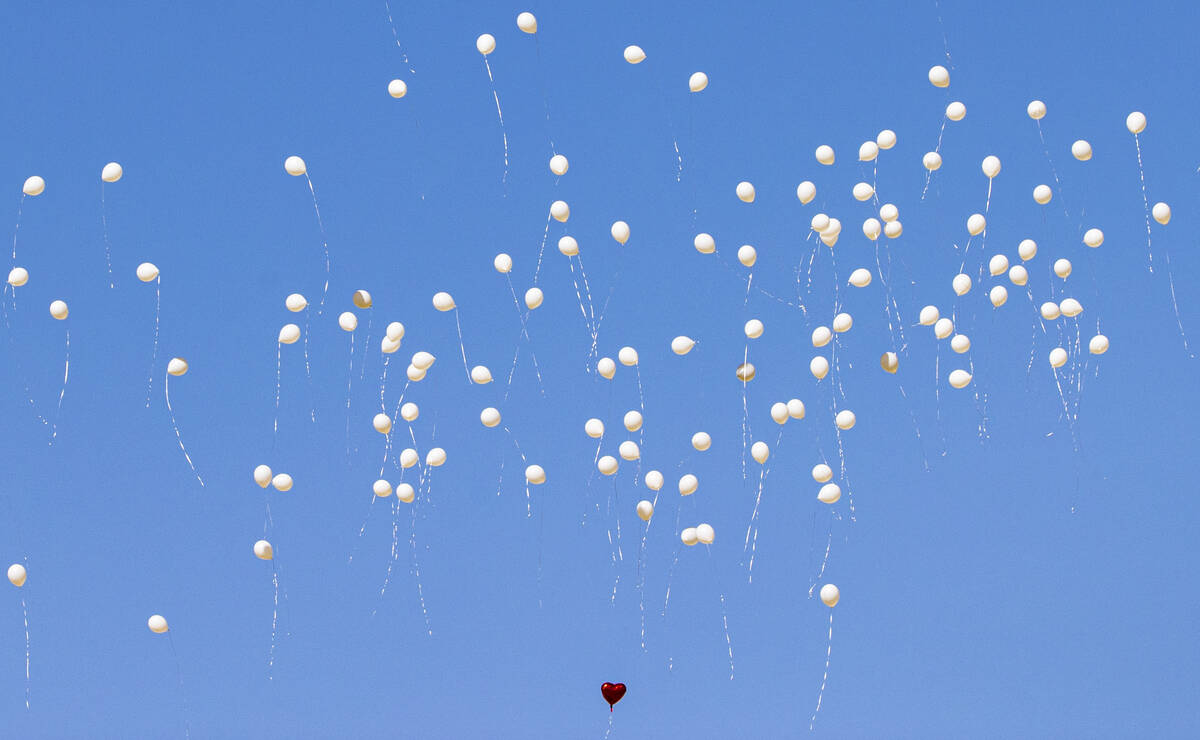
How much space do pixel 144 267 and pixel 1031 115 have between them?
6.38m

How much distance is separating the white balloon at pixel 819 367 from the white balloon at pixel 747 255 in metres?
0.86

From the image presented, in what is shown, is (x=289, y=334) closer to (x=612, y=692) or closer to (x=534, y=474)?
(x=534, y=474)

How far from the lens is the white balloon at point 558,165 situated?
45.0ft

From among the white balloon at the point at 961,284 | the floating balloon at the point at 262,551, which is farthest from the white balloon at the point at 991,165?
the floating balloon at the point at 262,551

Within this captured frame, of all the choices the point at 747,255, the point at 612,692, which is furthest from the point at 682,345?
the point at 612,692

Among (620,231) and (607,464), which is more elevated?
(620,231)

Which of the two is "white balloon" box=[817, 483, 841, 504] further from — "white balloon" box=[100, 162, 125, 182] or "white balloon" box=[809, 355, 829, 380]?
"white balloon" box=[100, 162, 125, 182]

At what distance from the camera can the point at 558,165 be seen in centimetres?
1377

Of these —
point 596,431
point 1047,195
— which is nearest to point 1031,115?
point 1047,195

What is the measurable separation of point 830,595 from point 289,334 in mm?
4171

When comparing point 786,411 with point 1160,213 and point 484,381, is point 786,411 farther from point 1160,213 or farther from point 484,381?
point 1160,213

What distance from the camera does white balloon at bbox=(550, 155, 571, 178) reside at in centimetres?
1372

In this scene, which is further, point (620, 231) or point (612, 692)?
point (612, 692)

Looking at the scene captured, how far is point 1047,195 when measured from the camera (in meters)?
14.0
